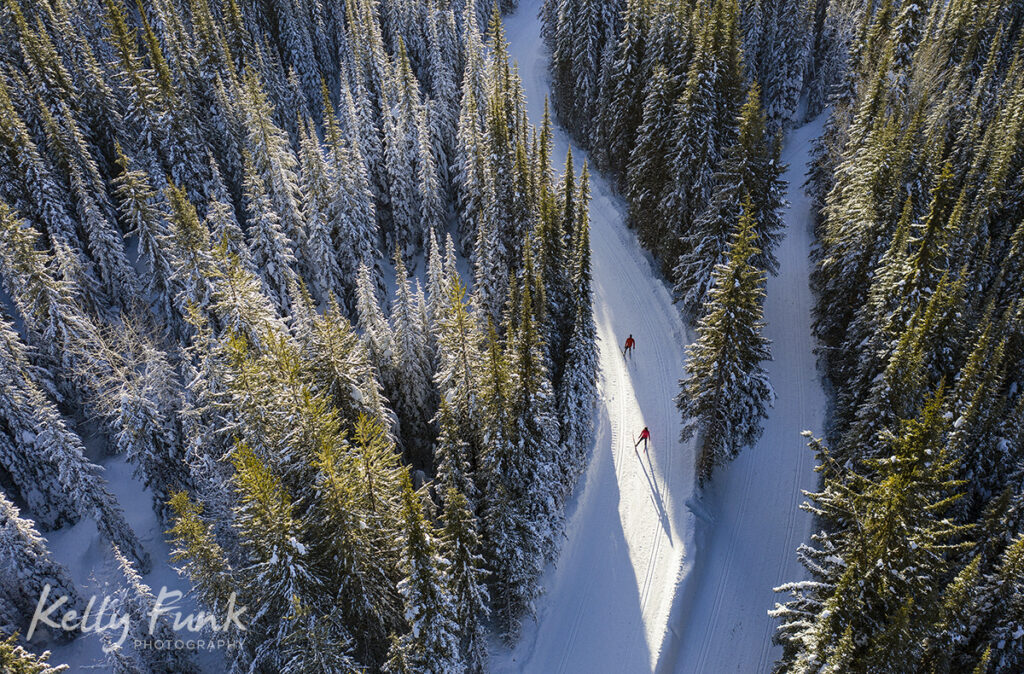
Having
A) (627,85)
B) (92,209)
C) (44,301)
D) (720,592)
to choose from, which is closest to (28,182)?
(92,209)

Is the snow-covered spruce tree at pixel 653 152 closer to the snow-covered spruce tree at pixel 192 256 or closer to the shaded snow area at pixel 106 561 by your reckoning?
the snow-covered spruce tree at pixel 192 256

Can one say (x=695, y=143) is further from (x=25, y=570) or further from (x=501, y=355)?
(x=25, y=570)

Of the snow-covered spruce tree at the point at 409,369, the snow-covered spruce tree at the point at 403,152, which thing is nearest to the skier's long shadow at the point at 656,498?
the snow-covered spruce tree at the point at 409,369

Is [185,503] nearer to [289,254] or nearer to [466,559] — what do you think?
[466,559]

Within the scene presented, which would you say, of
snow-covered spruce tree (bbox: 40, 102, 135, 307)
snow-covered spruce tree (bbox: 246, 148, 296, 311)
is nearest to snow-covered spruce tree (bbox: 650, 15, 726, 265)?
snow-covered spruce tree (bbox: 246, 148, 296, 311)

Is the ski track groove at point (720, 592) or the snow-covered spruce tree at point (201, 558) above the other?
the snow-covered spruce tree at point (201, 558)

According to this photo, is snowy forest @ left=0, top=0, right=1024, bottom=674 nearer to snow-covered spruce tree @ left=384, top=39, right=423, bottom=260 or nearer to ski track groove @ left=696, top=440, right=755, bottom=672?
ski track groove @ left=696, top=440, right=755, bottom=672
